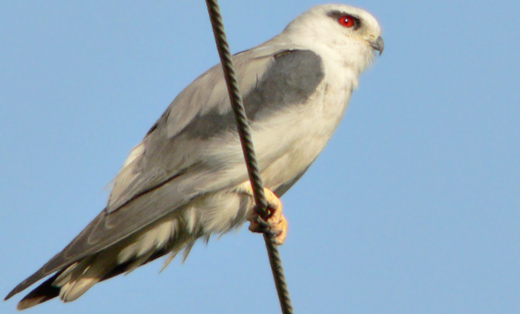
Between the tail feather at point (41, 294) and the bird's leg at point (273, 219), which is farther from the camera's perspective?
the tail feather at point (41, 294)

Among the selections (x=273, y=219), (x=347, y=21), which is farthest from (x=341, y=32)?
(x=273, y=219)

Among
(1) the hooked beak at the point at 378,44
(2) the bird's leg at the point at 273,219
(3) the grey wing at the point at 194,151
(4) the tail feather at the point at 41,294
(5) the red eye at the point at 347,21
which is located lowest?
(4) the tail feather at the point at 41,294

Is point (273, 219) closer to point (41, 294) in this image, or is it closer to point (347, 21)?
point (41, 294)

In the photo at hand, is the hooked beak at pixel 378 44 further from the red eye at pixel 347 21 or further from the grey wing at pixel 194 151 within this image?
the grey wing at pixel 194 151

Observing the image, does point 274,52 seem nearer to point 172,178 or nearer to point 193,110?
point 193,110

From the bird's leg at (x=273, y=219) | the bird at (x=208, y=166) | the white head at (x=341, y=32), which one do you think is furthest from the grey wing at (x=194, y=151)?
the white head at (x=341, y=32)

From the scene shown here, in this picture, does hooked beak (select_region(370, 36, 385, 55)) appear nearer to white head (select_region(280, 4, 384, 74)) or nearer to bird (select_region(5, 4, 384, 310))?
white head (select_region(280, 4, 384, 74))
